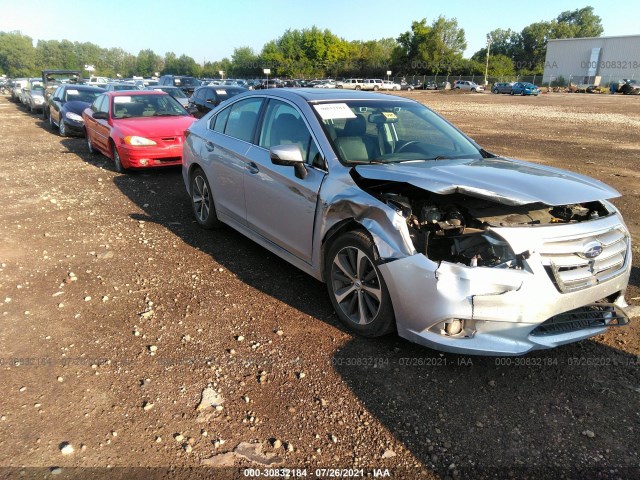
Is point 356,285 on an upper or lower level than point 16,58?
lower

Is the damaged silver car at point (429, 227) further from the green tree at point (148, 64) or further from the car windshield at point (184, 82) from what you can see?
the green tree at point (148, 64)

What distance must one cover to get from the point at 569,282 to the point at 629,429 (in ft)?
2.88

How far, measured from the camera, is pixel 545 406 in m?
2.95

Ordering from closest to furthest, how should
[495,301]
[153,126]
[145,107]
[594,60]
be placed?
[495,301] < [153,126] < [145,107] < [594,60]

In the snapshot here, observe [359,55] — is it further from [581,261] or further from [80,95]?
[581,261]

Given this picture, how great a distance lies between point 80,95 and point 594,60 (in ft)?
269

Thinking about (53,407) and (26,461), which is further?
(53,407)

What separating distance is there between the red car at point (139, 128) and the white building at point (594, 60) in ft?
247

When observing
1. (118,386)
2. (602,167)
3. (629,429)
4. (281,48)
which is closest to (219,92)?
(602,167)

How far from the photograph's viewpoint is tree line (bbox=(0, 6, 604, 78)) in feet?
279

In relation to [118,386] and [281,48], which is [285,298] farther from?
[281,48]

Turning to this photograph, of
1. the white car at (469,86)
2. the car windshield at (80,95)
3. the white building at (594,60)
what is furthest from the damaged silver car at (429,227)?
the white building at (594,60)

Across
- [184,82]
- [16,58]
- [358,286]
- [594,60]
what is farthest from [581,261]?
[16,58]

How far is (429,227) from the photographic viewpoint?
135 inches
